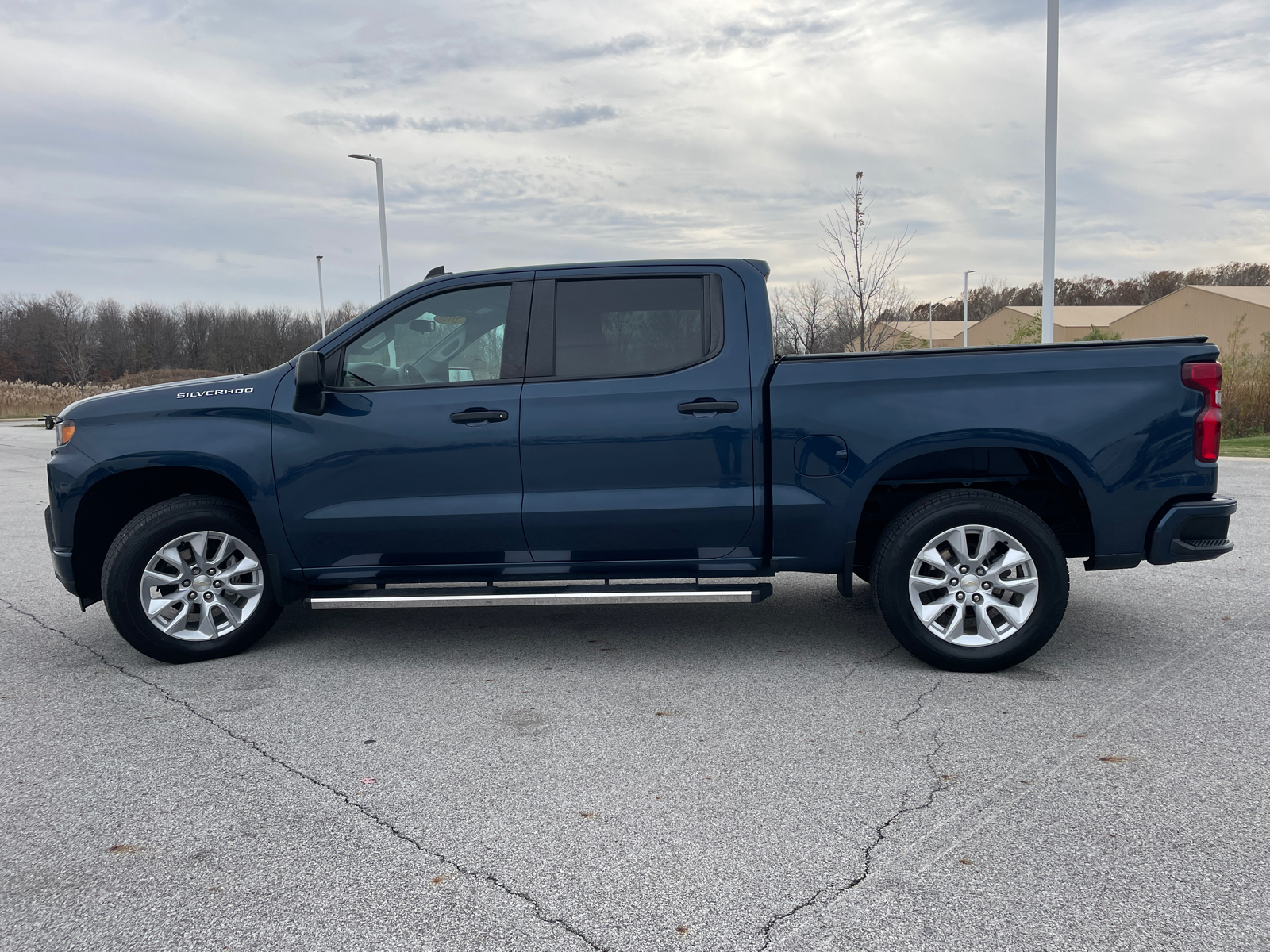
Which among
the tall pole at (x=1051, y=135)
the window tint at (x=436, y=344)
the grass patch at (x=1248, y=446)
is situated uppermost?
the tall pole at (x=1051, y=135)

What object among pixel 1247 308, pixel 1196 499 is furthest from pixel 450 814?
pixel 1247 308

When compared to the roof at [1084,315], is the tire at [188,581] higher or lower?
lower

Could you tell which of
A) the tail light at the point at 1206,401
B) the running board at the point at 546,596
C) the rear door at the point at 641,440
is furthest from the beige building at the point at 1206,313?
the running board at the point at 546,596

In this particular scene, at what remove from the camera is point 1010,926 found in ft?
8.45

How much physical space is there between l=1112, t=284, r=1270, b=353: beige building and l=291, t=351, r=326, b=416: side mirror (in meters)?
62.4

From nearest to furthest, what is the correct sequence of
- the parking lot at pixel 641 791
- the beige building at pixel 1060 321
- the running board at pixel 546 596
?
the parking lot at pixel 641 791
the running board at pixel 546 596
the beige building at pixel 1060 321

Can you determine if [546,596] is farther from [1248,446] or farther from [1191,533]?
[1248,446]

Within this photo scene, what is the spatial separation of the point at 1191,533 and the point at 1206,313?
68.7m

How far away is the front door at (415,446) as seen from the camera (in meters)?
4.96

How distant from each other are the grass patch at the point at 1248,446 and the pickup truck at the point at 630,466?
46.4ft

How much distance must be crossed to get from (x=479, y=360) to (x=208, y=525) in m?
1.70

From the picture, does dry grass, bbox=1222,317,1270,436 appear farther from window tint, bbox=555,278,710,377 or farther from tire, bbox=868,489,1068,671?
window tint, bbox=555,278,710,377

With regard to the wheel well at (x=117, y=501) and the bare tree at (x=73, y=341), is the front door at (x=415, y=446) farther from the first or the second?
the bare tree at (x=73, y=341)

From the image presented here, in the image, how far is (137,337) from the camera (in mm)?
84750
